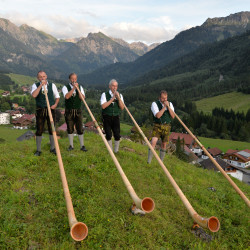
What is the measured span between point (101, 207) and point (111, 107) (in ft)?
14.9

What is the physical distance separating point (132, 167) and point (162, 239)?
4.38 metres

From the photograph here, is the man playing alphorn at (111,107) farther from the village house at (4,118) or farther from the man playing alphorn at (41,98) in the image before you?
the village house at (4,118)

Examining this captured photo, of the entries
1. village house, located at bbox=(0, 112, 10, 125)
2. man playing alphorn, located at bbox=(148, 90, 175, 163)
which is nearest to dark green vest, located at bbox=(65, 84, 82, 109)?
man playing alphorn, located at bbox=(148, 90, 175, 163)

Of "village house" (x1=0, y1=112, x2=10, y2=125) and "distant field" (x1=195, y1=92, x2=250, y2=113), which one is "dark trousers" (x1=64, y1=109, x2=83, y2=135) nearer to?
"village house" (x1=0, y1=112, x2=10, y2=125)

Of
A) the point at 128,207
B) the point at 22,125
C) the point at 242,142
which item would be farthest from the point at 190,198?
the point at 22,125

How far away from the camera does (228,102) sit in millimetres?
→ 157000

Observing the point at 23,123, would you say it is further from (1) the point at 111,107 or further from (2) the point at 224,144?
(1) the point at 111,107

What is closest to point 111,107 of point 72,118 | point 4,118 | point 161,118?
point 72,118

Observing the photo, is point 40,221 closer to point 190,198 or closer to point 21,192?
point 21,192

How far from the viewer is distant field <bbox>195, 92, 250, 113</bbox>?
5708 inches

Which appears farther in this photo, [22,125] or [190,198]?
[22,125]

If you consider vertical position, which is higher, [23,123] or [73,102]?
[73,102]

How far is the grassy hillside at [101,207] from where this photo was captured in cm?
480

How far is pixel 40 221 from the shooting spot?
5.15 metres
